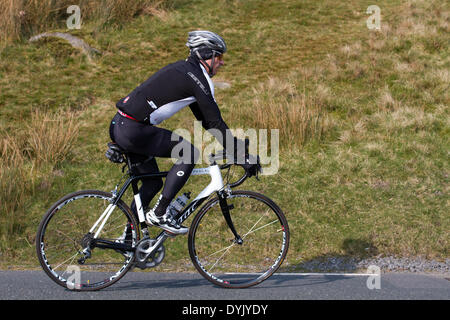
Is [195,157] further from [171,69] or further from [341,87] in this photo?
[341,87]

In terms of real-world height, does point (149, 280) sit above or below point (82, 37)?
below

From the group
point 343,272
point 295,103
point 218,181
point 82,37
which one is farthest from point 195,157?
point 82,37

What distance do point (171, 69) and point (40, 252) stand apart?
1878 millimetres

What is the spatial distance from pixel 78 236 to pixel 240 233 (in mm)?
1508

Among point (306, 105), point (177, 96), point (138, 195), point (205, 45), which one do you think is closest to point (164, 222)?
point (138, 195)

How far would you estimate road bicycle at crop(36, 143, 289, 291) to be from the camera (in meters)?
5.10

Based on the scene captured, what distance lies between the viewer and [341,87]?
11.8 meters

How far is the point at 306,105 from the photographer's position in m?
10.3

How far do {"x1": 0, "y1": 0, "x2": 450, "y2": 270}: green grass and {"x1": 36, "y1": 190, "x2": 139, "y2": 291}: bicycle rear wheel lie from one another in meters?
1.38

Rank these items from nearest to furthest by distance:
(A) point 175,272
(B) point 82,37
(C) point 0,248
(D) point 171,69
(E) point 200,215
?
(D) point 171,69 → (E) point 200,215 → (A) point 175,272 → (C) point 0,248 → (B) point 82,37

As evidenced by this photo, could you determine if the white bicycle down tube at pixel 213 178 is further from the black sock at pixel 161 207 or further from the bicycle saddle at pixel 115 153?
the bicycle saddle at pixel 115 153

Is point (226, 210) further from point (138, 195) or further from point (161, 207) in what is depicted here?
point (138, 195)

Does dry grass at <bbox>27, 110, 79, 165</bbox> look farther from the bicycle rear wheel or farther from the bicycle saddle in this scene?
the bicycle saddle

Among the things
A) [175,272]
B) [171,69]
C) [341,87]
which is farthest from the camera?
[341,87]
